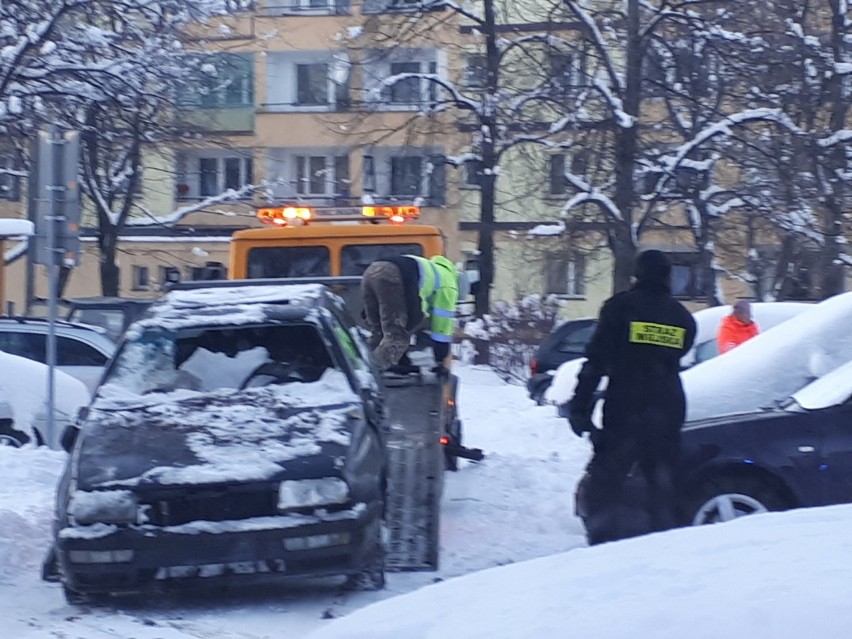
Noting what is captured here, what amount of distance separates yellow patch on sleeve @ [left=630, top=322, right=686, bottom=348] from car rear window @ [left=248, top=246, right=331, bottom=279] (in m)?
5.90

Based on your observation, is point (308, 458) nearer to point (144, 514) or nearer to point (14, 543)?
point (144, 514)

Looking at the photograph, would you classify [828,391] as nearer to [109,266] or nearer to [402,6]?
[402,6]

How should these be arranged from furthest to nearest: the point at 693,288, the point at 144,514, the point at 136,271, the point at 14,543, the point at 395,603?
1. the point at 136,271
2. the point at 693,288
3. the point at 14,543
4. the point at 144,514
5. the point at 395,603

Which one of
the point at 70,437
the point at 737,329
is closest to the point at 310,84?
the point at 737,329

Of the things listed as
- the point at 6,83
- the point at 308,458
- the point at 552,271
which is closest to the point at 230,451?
the point at 308,458

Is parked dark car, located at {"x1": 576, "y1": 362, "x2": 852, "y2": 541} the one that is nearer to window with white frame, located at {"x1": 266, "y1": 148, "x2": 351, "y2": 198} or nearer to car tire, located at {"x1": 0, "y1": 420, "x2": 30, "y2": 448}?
car tire, located at {"x1": 0, "y1": 420, "x2": 30, "y2": 448}

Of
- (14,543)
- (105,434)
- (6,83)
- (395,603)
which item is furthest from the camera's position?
(6,83)

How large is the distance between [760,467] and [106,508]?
11.6 ft

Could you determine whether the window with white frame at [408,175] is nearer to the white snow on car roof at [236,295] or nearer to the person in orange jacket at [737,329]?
the person in orange jacket at [737,329]

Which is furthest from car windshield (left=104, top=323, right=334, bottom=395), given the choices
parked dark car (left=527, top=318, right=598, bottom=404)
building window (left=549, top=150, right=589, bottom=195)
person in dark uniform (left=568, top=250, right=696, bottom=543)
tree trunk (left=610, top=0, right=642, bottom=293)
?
building window (left=549, top=150, right=589, bottom=195)

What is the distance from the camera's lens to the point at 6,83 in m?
16.3

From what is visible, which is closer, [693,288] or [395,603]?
[395,603]

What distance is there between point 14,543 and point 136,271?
3659 centimetres

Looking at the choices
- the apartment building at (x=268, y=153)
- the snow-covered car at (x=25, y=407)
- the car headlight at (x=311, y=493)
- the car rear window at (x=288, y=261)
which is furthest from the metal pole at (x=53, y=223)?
the apartment building at (x=268, y=153)
